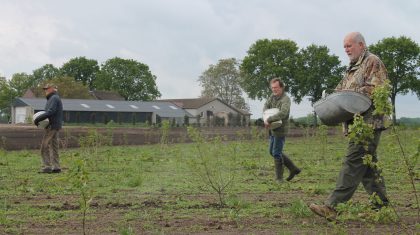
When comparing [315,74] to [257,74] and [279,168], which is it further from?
[279,168]

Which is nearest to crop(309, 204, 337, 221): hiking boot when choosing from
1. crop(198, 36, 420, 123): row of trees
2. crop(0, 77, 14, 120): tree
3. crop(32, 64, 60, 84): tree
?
crop(198, 36, 420, 123): row of trees

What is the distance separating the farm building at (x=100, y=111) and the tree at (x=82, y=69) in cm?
3222

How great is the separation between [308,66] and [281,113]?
233 ft

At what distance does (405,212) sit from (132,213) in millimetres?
3331

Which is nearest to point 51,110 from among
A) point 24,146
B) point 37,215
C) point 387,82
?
point 37,215

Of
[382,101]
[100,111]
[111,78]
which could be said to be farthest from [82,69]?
[382,101]

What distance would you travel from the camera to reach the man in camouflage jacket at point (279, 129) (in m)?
10.0

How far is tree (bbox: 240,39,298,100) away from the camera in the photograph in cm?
8050

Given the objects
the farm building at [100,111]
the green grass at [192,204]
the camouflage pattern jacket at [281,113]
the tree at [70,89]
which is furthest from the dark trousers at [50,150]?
the tree at [70,89]

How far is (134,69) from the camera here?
10825cm

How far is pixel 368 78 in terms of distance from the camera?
21.1ft

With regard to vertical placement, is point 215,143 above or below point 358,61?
below

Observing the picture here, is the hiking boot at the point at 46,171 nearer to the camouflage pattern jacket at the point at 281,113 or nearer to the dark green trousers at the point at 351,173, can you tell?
the camouflage pattern jacket at the point at 281,113

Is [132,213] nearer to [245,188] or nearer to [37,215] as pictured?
[37,215]
